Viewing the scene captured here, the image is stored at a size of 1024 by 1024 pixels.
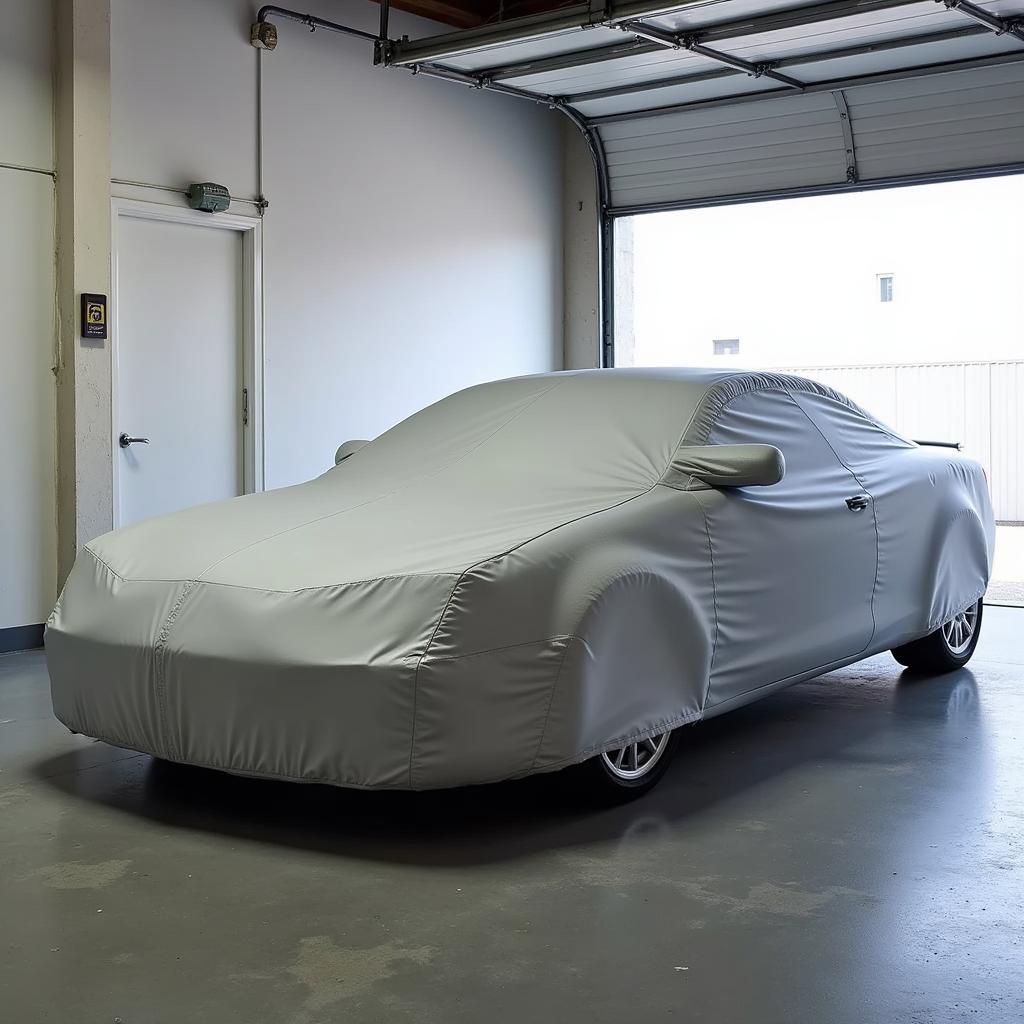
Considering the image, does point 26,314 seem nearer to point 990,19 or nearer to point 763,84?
point 763,84

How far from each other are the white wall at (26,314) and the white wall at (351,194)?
523 millimetres

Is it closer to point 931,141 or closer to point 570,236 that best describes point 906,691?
point 931,141

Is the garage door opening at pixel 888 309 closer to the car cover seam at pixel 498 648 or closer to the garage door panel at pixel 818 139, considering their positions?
the garage door panel at pixel 818 139

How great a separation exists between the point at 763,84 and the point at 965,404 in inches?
250


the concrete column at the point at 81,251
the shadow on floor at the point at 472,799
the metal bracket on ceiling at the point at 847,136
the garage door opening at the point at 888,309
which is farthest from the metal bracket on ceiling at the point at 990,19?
the garage door opening at the point at 888,309

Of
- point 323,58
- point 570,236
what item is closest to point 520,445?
point 323,58

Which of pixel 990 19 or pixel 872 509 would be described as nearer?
pixel 872 509

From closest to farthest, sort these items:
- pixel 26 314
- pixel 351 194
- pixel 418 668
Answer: pixel 418 668
pixel 26 314
pixel 351 194

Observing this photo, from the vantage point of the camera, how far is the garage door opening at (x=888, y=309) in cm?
1431

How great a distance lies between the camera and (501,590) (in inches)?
131

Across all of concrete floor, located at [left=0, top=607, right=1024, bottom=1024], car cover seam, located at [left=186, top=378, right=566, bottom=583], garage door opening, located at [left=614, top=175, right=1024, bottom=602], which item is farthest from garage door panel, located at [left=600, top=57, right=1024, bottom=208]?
concrete floor, located at [left=0, top=607, right=1024, bottom=1024]

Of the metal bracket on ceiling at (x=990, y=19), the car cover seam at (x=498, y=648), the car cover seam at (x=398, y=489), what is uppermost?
the metal bracket on ceiling at (x=990, y=19)

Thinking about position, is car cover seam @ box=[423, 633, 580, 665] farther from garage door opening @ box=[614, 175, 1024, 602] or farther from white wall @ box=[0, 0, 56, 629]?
garage door opening @ box=[614, 175, 1024, 602]

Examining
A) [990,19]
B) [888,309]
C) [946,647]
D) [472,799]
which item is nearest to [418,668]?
[472,799]
